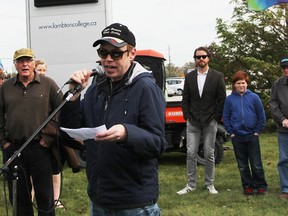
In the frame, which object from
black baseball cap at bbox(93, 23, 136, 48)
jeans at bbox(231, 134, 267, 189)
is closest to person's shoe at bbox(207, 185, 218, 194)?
jeans at bbox(231, 134, 267, 189)

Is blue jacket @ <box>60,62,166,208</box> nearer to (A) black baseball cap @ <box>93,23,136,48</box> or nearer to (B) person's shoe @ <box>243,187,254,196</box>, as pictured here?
(A) black baseball cap @ <box>93,23,136,48</box>

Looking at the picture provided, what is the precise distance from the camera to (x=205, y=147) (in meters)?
6.61

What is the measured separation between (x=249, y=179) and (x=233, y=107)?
3.64 feet

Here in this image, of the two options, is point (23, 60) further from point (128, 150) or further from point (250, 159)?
point (250, 159)

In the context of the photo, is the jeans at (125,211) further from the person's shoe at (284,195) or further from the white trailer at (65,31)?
the white trailer at (65,31)

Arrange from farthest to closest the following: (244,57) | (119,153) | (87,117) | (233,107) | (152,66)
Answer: (244,57) < (152,66) < (233,107) < (87,117) < (119,153)

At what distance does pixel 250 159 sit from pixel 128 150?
4423 millimetres

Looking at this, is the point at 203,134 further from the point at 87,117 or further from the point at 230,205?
the point at 87,117

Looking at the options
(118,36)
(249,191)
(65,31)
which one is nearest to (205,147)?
(249,191)

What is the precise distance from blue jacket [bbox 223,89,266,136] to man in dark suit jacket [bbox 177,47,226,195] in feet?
0.64

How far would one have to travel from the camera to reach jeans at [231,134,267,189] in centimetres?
639

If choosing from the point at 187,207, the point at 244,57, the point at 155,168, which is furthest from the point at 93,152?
the point at 244,57

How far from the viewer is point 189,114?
6.67 meters

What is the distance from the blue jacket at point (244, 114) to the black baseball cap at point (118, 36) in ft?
13.3
